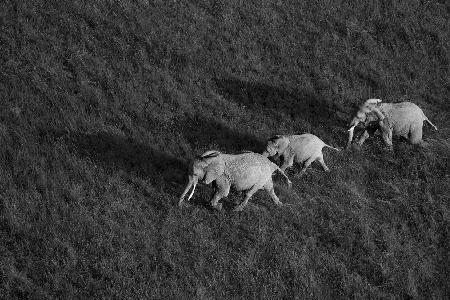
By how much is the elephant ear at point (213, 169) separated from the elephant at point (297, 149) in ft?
6.16

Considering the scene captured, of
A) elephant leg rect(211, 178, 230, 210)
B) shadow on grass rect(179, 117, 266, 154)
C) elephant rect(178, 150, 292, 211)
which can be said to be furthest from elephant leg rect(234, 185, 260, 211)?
shadow on grass rect(179, 117, 266, 154)

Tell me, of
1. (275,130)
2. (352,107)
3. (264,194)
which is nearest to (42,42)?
(275,130)

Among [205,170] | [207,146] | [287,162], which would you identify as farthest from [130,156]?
[287,162]

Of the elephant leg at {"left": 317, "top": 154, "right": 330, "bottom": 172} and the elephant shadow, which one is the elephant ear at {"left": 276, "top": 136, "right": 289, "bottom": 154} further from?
the elephant shadow

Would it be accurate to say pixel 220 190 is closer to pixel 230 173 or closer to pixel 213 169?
pixel 230 173

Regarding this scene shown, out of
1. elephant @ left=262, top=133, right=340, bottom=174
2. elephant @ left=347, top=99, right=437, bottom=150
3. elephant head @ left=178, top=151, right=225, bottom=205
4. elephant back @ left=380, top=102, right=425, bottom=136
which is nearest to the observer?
elephant head @ left=178, top=151, right=225, bottom=205

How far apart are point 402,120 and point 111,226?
32.3 feet

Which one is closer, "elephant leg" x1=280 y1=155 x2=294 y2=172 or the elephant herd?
the elephant herd

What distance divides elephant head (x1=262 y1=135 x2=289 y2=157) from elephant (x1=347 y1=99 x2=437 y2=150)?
295cm

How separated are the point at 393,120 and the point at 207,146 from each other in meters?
6.13

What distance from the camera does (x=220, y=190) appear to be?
12453 mm

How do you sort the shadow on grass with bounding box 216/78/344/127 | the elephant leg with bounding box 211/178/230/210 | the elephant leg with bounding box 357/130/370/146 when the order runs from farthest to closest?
1. the shadow on grass with bounding box 216/78/344/127
2. the elephant leg with bounding box 357/130/370/146
3. the elephant leg with bounding box 211/178/230/210

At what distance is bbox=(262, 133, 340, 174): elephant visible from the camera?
13742 millimetres

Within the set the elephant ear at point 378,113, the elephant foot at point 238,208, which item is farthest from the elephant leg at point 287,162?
the elephant ear at point 378,113
